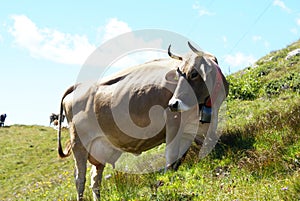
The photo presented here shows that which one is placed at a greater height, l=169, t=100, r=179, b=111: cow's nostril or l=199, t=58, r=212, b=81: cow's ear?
l=199, t=58, r=212, b=81: cow's ear

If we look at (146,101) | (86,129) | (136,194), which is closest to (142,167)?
(86,129)

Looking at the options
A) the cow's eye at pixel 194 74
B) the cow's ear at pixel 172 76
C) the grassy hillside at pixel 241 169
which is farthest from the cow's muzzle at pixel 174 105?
the grassy hillside at pixel 241 169

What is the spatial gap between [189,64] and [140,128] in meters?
1.47

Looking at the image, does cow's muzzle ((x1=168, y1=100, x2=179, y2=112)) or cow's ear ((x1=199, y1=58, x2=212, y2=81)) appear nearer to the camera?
cow's muzzle ((x1=168, y1=100, x2=179, y2=112))

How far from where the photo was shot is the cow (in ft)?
23.0

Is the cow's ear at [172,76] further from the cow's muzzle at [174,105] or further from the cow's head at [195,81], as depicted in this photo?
the cow's muzzle at [174,105]

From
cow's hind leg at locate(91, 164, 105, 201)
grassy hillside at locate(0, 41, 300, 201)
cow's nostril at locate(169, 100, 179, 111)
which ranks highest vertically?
cow's nostril at locate(169, 100, 179, 111)

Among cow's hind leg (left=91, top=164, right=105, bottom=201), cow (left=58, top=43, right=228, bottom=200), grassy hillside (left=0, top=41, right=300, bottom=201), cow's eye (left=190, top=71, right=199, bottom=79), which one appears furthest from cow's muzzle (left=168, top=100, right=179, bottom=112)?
cow's hind leg (left=91, top=164, right=105, bottom=201)

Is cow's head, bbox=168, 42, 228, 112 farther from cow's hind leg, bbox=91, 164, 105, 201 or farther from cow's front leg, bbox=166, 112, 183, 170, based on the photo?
cow's hind leg, bbox=91, 164, 105, 201

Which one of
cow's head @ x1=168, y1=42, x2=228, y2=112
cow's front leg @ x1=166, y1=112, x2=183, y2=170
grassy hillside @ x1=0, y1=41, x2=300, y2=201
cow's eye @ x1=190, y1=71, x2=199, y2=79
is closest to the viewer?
grassy hillside @ x1=0, y1=41, x2=300, y2=201

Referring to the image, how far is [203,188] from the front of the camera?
6.12 meters

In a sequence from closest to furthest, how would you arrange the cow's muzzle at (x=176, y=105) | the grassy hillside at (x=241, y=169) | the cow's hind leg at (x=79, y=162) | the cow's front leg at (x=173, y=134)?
the grassy hillside at (x=241, y=169) < the cow's muzzle at (x=176, y=105) < the cow's front leg at (x=173, y=134) < the cow's hind leg at (x=79, y=162)

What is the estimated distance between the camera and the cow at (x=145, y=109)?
700cm

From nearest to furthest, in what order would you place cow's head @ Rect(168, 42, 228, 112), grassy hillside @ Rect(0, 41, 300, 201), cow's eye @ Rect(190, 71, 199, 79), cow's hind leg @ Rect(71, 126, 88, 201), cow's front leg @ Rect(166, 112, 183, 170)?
grassy hillside @ Rect(0, 41, 300, 201) < cow's head @ Rect(168, 42, 228, 112) < cow's eye @ Rect(190, 71, 199, 79) < cow's front leg @ Rect(166, 112, 183, 170) < cow's hind leg @ Rect(71, 126, 88, 201)
